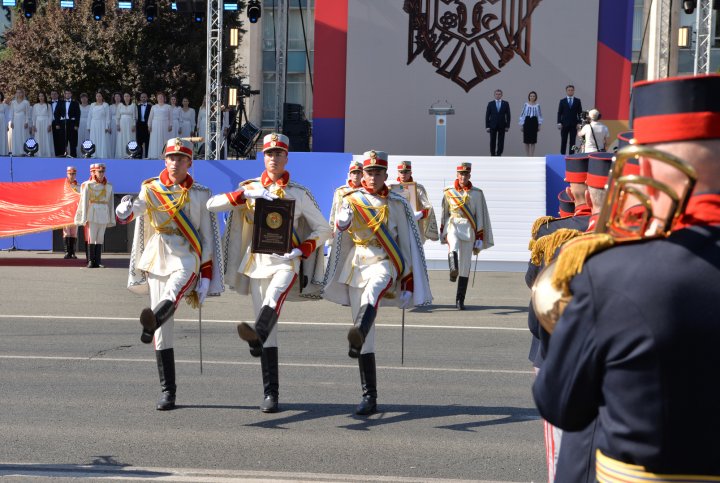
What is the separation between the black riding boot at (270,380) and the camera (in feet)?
28.9

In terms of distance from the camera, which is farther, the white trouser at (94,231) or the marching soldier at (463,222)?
the white trouser at (94,231)

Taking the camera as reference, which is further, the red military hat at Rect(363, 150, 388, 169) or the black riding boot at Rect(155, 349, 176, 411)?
the red military hat at Rect(363, 150, 388, 169)

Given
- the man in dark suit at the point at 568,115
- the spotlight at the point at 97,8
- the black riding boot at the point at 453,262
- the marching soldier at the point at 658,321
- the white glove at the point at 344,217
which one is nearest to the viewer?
the marching soldier at the point at 658,321

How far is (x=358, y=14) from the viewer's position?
3194 centimetres

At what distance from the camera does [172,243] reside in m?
9.02

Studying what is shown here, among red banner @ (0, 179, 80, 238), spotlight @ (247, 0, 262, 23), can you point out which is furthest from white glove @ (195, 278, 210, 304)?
spotlight @ (247, 0, 262, 23)

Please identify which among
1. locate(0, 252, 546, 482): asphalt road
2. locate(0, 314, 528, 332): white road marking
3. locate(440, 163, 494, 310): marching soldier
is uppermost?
locate(440, 163, 494, 310): marching soldier

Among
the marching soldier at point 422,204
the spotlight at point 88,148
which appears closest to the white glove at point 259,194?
the marching soldier at point 422,204

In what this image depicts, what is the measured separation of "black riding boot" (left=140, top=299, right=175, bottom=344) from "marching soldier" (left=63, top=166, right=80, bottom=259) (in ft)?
50.8

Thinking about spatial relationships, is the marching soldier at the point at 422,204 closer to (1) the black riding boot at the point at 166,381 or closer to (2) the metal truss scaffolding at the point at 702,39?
(1) the black riding boot at the point at 166,381

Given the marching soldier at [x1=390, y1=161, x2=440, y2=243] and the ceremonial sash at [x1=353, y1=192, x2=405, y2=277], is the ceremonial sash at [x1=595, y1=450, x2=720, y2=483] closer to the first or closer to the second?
the ceremonial sash at [x1=353, y1=192, x2=405, y2=277]

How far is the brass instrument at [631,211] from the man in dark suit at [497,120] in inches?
1050

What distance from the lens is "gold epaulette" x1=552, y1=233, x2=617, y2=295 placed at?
284cm

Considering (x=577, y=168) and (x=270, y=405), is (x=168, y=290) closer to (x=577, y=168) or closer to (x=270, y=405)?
(x=270, y=405)
